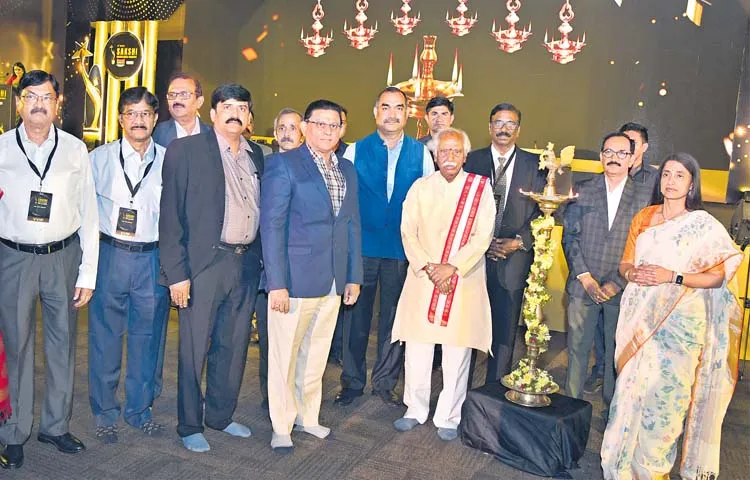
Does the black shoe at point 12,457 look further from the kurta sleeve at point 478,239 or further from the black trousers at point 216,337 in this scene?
the kurta sleeve at point 478,239

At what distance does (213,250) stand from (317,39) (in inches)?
235

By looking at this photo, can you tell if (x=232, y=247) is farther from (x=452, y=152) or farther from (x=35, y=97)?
(x=452, y=152)

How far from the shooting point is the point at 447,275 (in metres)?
3.36

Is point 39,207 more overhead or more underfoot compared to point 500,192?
more underfoot

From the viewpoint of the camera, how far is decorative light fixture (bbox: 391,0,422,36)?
7868 mm

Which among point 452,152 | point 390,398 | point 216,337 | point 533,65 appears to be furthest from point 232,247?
point 533,65

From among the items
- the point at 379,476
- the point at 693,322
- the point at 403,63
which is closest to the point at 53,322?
the point at 379,476

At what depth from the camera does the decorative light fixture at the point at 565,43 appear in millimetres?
7082

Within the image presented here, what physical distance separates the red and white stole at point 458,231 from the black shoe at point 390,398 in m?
0.69

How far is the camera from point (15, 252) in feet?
9.14

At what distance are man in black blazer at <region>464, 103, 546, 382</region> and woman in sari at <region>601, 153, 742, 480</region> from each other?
82 cm

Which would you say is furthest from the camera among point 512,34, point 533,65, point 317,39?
point 317,39

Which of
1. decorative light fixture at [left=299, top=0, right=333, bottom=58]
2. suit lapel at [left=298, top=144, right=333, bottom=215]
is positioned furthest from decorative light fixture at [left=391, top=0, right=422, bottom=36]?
suit lapel at [left=298, top=144, right=333, bottom=215]

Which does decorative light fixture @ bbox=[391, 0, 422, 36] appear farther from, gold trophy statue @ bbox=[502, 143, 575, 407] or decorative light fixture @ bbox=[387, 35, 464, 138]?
gold trophy statue @ bbox=[502, 143, 575, 407]
